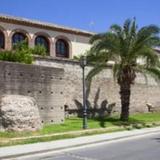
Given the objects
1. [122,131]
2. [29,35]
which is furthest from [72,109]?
[29,35]

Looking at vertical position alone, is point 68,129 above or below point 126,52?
below

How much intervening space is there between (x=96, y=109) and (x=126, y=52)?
17.0ft

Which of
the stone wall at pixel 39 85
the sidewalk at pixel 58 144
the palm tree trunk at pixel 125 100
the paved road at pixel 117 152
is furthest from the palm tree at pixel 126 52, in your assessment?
the paved road at pixel 117 152

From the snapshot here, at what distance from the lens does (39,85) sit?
2491cm

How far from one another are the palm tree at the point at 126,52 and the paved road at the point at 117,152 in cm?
1021

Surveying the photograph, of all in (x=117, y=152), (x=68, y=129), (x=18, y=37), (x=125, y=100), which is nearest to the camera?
(x=117, y=152)

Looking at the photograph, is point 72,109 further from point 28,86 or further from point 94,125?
point 28,86

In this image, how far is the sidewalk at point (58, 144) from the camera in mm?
15555

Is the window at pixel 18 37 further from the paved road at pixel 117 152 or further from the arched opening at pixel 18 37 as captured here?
the paved road at pixel 117 152

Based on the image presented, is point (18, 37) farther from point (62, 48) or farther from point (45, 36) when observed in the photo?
point (62, 48)

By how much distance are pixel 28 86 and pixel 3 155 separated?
965 centimetres

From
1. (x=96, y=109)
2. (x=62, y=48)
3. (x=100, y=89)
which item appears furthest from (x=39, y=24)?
(x=96, y=109)

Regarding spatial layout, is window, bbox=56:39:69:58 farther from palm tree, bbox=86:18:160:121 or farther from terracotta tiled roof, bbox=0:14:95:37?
palm tree, bbox=86:18:160:121

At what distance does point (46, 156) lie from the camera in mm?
15477
